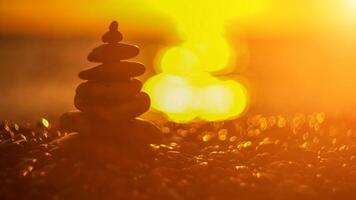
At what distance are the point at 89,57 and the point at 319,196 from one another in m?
4.52

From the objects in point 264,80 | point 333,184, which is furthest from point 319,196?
point 264,80

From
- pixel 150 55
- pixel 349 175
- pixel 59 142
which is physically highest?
pixel 150 55

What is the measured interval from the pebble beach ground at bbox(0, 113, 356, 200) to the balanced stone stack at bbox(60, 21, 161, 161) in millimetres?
423

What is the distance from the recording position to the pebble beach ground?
9359 mm

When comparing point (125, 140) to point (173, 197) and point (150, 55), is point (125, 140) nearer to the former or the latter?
point (173, 197)

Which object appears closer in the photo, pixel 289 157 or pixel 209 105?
pixel 289 157

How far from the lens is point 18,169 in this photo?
10.2m

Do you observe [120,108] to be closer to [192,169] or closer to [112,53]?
[112,53]

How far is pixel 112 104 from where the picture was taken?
1137 cm

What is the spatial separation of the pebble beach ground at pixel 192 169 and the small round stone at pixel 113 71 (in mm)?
1287

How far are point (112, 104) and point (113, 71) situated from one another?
54 centimetres

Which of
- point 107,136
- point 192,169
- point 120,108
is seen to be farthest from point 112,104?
point 192,169

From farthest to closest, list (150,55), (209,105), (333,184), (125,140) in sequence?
1. (150,55)
2. (209,105)
3. (125,140)
4. (333,184)

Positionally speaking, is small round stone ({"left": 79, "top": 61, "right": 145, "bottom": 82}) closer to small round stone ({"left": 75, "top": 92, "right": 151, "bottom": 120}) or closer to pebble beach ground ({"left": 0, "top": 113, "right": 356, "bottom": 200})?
small round stone ({"left": 75, "top": 92, "right": 151, "bottom": 120})
